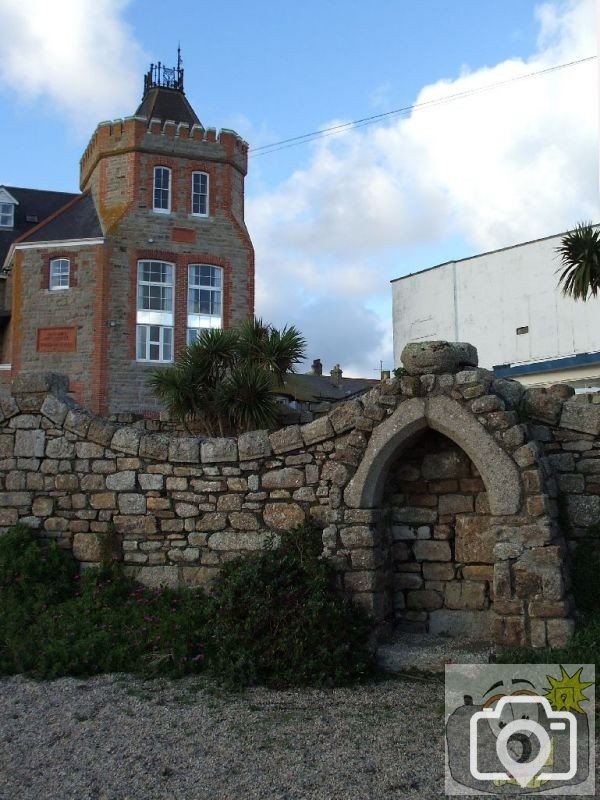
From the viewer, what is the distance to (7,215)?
101ft

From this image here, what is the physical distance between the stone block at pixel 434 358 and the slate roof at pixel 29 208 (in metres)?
25.1

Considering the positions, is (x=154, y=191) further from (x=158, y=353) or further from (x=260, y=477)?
(x=260, y=477)

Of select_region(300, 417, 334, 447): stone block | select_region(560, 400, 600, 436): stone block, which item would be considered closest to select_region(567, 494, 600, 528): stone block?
select_region(560, 400, 600, 436): stone block

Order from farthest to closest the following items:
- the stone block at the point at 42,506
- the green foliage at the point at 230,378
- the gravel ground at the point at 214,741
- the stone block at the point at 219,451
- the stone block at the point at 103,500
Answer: the green foliage at the point at 230,378 → the stone block at the point at 42,506 → the stone block at the point at 103,500 → the stone block at the point at 219,451 → the gravel ground at the point at 214,741

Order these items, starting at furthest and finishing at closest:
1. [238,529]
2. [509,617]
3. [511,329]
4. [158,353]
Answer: [511,329] < [158,353] < [238,529] < [509,617]

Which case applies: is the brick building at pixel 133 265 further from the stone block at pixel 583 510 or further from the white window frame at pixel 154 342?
the stone block at pixel 583 510

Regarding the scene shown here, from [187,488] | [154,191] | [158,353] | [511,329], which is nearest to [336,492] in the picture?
[187,488]

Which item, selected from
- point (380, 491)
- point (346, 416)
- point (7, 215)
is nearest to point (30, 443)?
point (346, 416)

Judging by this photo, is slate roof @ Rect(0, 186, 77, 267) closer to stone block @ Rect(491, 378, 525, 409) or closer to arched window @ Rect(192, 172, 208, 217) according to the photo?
arched window @ Rect(192, 172, 208, 217)

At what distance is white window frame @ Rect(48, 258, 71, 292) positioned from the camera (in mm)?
25014

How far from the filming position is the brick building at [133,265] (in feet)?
80.3

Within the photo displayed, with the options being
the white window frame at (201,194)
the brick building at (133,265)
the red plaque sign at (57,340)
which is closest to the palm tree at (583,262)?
the brick building at (133,265)

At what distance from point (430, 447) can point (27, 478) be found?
175 inches

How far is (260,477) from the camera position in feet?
26.9
